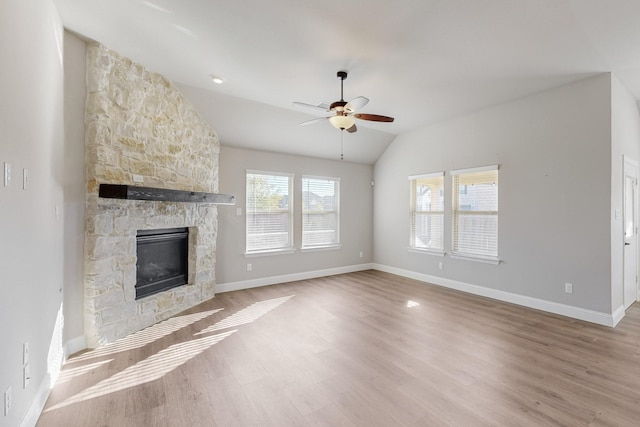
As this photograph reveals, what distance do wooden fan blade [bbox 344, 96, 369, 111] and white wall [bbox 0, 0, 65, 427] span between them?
2581 millimetres

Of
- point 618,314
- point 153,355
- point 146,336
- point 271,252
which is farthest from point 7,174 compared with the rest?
point 618,314

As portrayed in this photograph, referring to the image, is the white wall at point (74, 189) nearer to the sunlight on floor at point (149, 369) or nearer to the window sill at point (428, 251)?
the sunlight on floor at point (149, 369)

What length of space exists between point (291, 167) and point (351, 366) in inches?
160

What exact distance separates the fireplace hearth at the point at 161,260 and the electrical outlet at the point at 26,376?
168cm

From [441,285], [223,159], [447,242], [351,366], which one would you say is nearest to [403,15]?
[351,366]

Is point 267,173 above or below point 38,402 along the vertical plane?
above

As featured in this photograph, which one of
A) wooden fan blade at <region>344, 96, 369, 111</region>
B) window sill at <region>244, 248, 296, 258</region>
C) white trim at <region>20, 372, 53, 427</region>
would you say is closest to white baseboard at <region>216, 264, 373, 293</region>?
window sill at <region>244, 248, 296, 258</region>

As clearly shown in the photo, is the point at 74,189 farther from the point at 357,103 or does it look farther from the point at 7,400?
the point at 357,103

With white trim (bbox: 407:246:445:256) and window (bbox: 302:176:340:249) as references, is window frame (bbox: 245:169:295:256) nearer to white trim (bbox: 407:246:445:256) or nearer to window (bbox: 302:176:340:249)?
window (bbox: 302:176:340:249)

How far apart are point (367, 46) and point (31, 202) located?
311 centimetres

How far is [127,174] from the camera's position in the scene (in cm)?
331

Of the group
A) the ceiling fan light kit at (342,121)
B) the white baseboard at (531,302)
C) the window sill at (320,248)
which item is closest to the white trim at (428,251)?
the white baseboard at (531,302)

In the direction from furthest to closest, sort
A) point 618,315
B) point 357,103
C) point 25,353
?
point 618,315 → point 357,103 → point 25,353

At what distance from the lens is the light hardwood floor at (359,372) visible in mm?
2029
